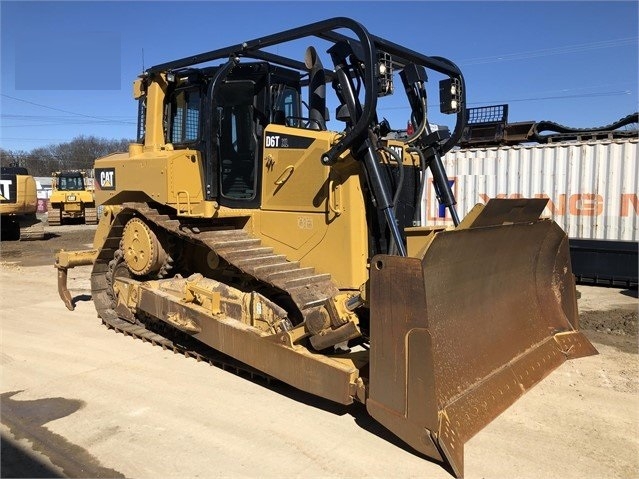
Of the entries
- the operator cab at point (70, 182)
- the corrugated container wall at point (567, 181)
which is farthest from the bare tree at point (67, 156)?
the corrugated container wall at point (567, 181)

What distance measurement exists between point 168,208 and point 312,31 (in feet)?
8.54

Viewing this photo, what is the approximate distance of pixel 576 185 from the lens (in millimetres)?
10484

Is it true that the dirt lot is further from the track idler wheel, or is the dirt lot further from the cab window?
the cab window

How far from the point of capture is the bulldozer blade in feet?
10.9

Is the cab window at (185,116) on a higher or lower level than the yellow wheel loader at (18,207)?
higher

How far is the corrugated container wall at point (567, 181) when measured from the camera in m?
10.0

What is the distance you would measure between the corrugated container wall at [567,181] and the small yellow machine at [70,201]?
19.0 meters

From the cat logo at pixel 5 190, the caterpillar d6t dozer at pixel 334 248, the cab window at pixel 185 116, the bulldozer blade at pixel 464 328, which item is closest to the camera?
the bulldozer blade at pixel 464 328

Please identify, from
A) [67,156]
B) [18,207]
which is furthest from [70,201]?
[67,156]

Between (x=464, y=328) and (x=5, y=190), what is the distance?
59.5 feet

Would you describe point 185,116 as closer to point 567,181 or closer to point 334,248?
point 334,248

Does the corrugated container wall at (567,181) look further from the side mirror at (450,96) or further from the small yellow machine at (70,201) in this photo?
the small yellow machine at (70,201)

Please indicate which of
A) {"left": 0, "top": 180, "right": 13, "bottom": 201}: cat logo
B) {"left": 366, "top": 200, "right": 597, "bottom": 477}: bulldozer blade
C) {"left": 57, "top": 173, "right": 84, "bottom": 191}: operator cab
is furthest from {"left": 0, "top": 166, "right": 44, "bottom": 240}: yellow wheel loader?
{"left": 366, "top": 200, "right": 597, "bottom": 477}: bulldozer blade

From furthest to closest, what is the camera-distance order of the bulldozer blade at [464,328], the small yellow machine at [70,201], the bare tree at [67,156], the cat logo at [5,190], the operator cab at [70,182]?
1. the bare tree at [67,156]
2. the operator cab at [70,182]
3. the small yellow machine at [70,201]
4. the cat logo at [5,190]
5. the bulldozer blade at [464,328]
